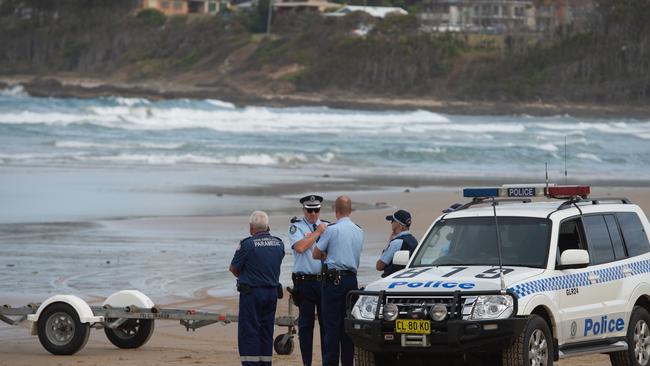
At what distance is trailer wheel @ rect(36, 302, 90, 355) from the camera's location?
490 inches

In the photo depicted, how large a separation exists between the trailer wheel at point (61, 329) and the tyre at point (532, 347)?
4.14m

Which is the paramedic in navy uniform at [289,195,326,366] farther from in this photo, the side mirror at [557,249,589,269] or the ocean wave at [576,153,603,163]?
the ocean wave at [576,153,603,163]

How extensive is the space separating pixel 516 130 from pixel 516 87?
180 feet

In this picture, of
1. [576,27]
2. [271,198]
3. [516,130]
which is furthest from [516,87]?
[271,198]

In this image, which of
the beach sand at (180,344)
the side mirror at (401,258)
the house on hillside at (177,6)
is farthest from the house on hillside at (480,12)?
the side mirror at (401,258)

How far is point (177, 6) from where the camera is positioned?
18050 cm

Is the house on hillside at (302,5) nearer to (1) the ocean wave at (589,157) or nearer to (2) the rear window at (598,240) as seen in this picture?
(1) the ocean wave at (589,157)

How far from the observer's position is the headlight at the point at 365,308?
10.4 metres

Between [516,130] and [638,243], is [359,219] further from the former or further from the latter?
[516,130]

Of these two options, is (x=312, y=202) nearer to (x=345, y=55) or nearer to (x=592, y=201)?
(x=592, y=201)

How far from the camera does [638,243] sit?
1209cm

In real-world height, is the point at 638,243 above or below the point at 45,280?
above

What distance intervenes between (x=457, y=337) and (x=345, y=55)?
131 meters

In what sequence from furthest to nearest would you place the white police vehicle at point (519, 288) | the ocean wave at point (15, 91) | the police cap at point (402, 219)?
the ocean wave at point (15, 91), the police cap at point (402, 219), the white police vehicle at point (519, 288)
